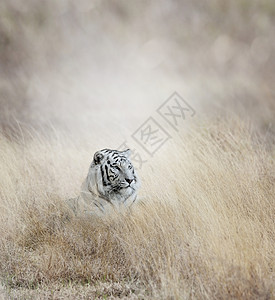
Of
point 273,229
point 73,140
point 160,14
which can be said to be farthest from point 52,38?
point 273,229

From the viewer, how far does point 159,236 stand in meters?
4.16

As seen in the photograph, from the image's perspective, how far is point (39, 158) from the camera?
21.6 feet

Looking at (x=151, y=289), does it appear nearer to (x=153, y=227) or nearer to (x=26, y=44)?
(x=153, y=227)

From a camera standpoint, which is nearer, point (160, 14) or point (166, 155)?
point (166, 155)

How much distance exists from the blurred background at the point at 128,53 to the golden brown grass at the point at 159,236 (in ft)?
24.8

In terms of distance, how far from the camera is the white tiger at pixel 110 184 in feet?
15.0

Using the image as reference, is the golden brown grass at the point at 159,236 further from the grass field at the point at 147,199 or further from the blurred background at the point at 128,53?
the blurred background at the point at 128,53

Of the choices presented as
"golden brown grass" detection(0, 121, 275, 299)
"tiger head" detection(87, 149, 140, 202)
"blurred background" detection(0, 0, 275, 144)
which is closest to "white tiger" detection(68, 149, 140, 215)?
"tiger head" detection(87, 149, 140, 202)

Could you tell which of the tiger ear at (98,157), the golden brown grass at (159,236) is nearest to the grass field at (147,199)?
the golden brown grass at (159,236)

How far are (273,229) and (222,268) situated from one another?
995mm

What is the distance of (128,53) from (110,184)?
11.8m

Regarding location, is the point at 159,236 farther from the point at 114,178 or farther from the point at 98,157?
the point at 98,157

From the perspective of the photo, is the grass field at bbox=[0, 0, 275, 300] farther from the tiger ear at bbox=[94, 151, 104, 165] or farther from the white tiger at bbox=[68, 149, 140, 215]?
the tiger ear at bbox=[94, 151, 104, 165]

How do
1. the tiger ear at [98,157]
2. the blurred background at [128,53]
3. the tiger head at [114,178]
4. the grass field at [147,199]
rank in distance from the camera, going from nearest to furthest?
the grass field at [147,199]
the tiger head at [114,178]
the tiger ear at [98,157]
the blurred background at [128,53]
